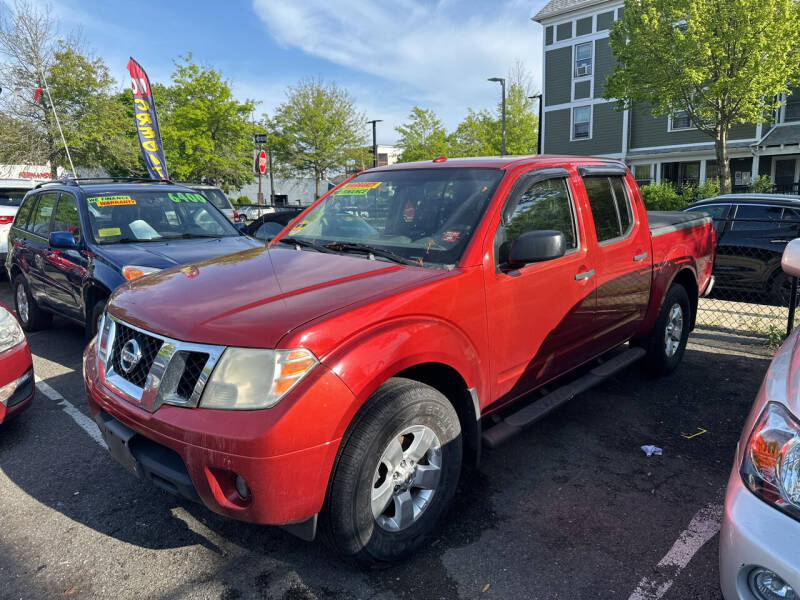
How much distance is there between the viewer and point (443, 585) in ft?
8.36

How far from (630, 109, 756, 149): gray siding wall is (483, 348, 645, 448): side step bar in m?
26.1

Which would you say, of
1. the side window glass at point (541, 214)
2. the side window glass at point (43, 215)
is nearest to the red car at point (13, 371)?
the side window glass at point (43, 215)

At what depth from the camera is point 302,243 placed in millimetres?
3629

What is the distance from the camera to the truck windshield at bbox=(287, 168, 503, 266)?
10.2 feet

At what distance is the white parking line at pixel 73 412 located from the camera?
13.6ft

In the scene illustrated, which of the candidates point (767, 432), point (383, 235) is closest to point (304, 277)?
point (383, 235)

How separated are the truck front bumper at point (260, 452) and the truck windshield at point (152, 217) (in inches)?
159

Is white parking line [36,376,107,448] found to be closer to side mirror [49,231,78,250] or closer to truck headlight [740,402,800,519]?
side mirror [49,231,78,250]

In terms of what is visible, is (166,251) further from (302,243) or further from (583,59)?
(583,59)

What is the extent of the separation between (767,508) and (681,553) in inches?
49.9

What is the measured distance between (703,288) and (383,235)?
12.4 feet

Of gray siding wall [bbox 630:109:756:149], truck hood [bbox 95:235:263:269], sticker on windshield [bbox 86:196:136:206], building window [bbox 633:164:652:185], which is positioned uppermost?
gray siding wall [bbox 630:109:756:149]

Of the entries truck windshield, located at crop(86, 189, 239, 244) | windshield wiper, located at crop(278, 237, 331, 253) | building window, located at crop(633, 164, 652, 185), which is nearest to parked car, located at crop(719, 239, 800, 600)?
windshield wiper, located at crop(278, 237, 331, 253)

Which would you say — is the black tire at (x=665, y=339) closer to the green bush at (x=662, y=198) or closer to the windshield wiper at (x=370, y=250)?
the windshield wiper at (x=370, y=250)
